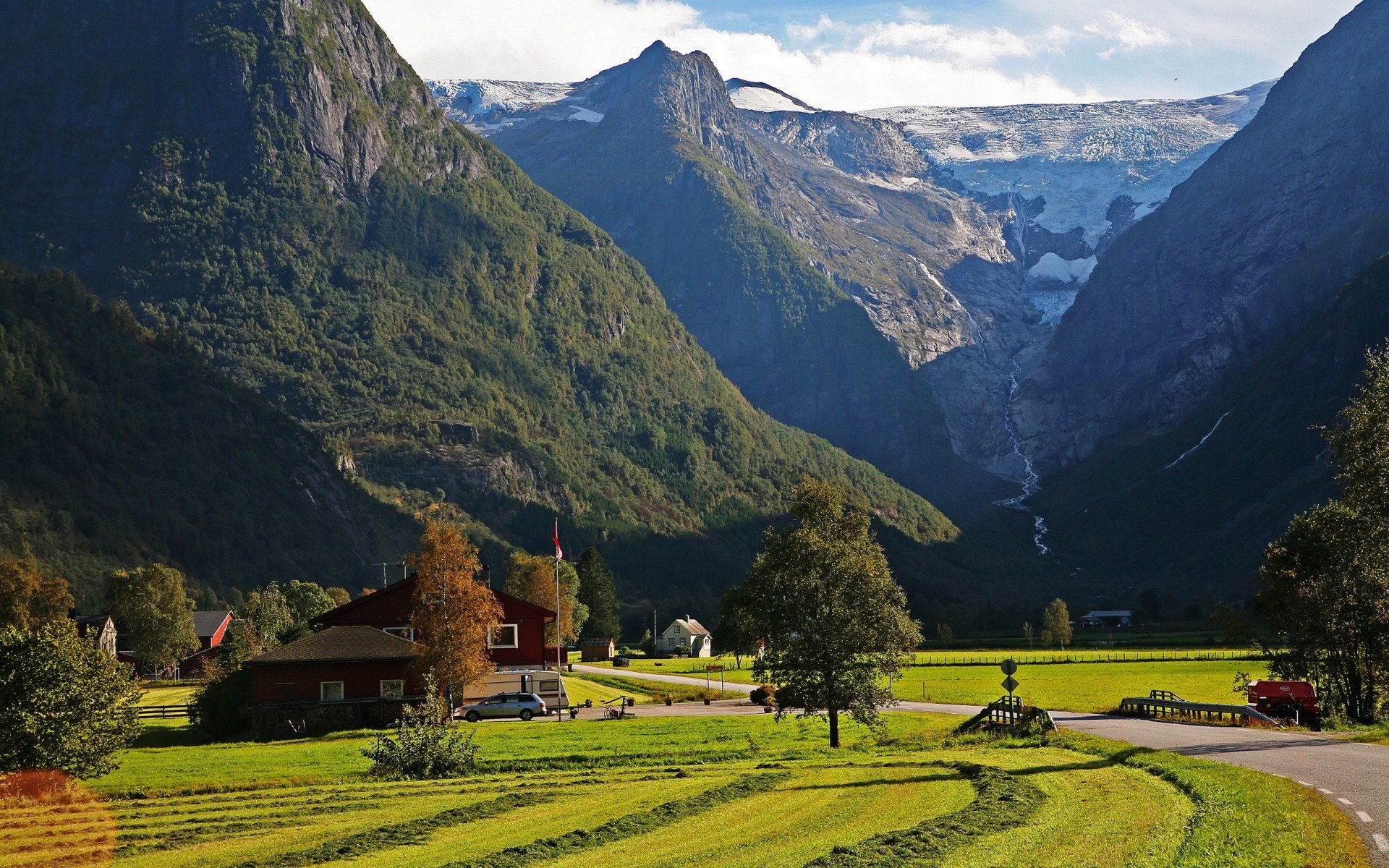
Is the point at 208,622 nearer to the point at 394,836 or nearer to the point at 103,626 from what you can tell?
the point at 103,626

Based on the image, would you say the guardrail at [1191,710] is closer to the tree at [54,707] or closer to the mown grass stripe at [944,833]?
the mown grass stripe at [944,833]

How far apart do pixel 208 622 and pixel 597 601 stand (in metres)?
53.4

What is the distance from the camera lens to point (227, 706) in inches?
2655

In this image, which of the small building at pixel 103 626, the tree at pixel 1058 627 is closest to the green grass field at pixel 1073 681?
the small building at pixel 103 626

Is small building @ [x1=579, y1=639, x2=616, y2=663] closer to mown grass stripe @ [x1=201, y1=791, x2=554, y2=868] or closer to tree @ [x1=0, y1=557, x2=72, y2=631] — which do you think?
tree @ [x1=0, y1=557, x2=72, y2=631]

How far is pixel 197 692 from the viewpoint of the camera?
7219 cm

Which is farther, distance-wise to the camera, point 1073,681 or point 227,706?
point 1073,681

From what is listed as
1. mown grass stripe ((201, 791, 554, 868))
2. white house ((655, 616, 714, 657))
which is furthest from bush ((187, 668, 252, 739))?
white house ((655, 616, 714, 657))

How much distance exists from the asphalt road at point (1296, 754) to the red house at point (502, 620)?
44347 mm

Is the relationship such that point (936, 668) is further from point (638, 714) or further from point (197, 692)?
point (197, 692)

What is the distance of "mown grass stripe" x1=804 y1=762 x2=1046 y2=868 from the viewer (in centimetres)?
2216

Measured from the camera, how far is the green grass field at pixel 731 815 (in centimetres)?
2252

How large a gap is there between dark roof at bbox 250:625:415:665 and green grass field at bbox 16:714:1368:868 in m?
21.1

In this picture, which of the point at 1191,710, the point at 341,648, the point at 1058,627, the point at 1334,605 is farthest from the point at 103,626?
the point at 1058,627
